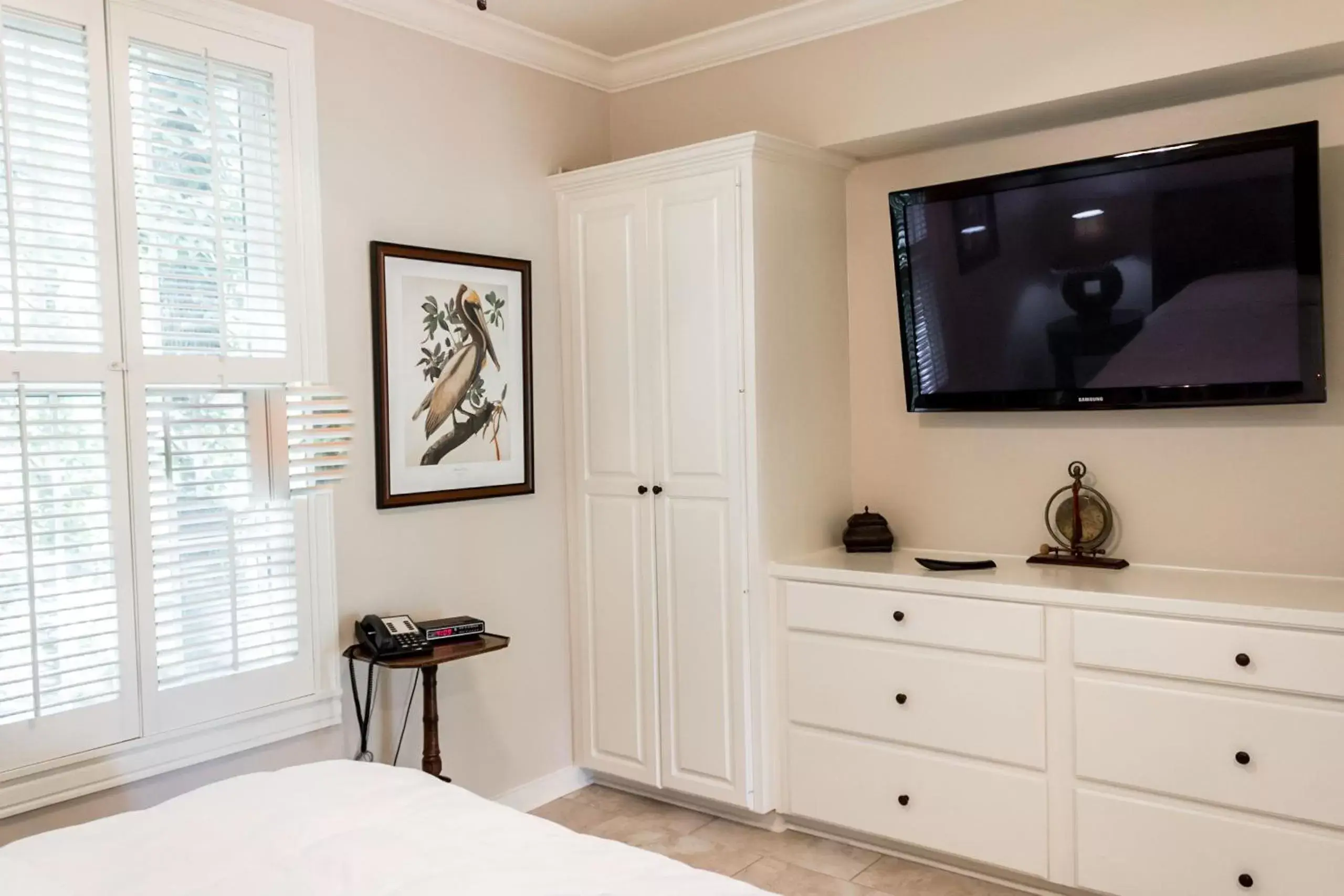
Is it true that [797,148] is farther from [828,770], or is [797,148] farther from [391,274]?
[828,770]

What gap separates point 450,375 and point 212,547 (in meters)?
0.94

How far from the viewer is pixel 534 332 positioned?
3.68 m

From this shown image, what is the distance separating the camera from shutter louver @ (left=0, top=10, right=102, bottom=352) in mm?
2383

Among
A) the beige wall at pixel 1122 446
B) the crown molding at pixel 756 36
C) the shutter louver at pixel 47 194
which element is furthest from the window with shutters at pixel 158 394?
the beige wall at pixel 1122 446

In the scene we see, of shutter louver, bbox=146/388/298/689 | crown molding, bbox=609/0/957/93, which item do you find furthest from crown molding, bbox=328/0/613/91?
shutter louver, bbox=146/388/298/689

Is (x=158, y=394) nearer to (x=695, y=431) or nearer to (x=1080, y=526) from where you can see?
(x=695, y=431)

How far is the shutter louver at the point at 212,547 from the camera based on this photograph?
265 cm

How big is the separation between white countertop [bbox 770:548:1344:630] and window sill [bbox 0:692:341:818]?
1.46 meters

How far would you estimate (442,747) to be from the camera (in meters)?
3.39

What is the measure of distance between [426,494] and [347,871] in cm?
182

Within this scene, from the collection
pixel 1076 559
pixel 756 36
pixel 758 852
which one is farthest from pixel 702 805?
pixel 756 36

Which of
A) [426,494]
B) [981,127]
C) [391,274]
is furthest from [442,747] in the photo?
[981,127]

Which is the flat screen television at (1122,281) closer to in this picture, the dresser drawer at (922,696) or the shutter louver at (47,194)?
the dresser drawer at (922,696)

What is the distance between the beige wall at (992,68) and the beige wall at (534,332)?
0.63 m
